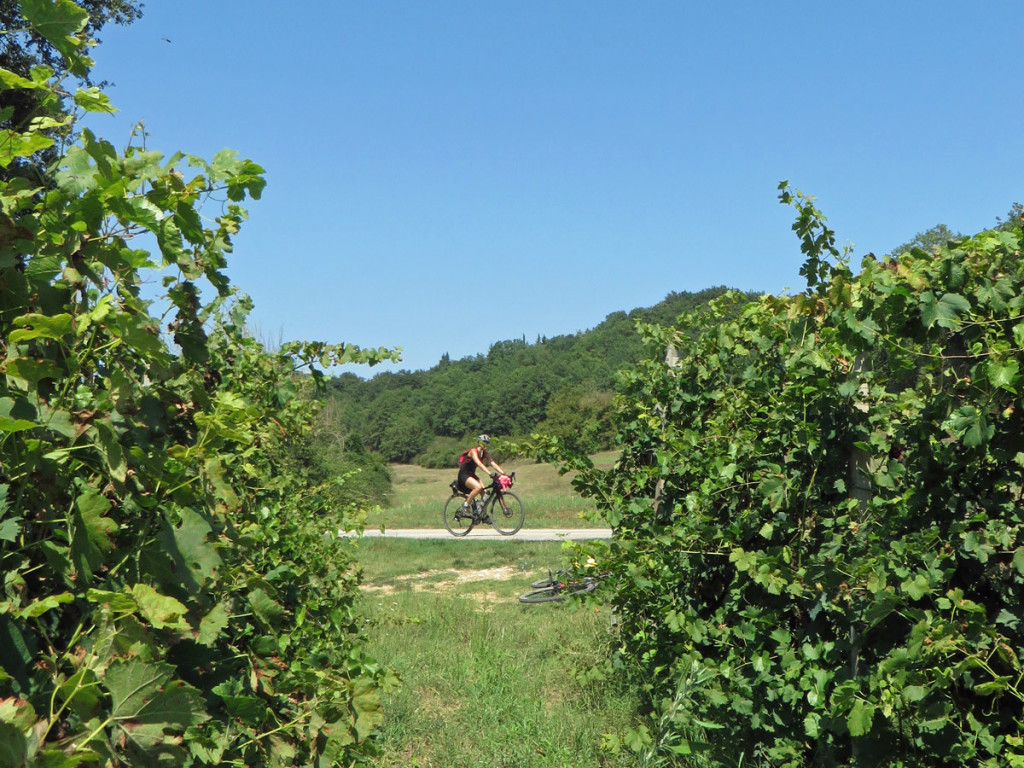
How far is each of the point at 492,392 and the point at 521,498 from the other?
3688cm

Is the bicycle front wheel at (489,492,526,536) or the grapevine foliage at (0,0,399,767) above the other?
the grapevine foliage at (0,0,399,767)

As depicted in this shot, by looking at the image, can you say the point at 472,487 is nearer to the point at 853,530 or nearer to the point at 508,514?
the point at 508,514

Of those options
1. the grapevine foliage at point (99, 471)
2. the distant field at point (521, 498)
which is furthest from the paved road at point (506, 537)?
the grapevine foliage at point (99, 471)

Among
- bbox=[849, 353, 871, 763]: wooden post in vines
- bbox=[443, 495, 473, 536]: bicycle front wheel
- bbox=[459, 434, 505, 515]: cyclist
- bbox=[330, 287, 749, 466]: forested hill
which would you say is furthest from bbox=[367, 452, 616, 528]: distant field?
bbox=[330, 287, 749, 466]: forested hill

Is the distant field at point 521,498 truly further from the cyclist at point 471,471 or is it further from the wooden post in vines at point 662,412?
the cyclist at point 471,471

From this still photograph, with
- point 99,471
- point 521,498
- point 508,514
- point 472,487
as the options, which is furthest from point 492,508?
point 99,471

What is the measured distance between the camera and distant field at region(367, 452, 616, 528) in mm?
17344

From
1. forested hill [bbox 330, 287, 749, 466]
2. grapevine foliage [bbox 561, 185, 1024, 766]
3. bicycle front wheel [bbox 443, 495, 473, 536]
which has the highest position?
forested hill [bbox 330, 287, 749, 466]

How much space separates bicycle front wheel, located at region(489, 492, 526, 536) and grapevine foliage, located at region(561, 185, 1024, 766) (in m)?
11.5

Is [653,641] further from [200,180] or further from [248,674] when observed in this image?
[200,180]

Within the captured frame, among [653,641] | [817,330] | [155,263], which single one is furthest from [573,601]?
[155,263]

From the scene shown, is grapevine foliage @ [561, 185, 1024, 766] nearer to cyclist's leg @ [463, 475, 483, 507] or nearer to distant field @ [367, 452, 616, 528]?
distant field @ [367, 452, 616, 528]

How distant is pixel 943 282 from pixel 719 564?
6.05 ft

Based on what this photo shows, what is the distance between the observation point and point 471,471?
623 inches
